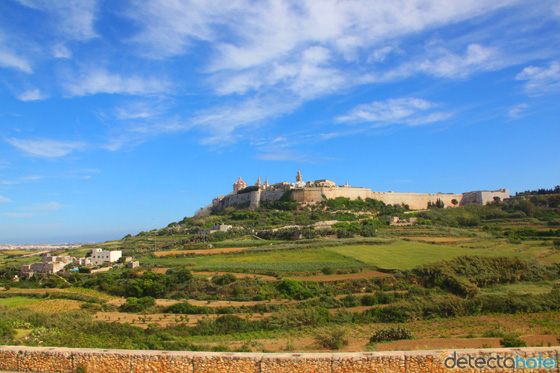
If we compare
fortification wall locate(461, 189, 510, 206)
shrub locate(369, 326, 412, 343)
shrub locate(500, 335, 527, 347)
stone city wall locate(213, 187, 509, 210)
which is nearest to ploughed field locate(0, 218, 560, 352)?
shrub locate(369, 326, 412, 343)

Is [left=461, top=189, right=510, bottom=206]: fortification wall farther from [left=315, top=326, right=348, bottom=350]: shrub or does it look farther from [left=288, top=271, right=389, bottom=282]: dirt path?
[left=315, top=326, right=348, bottom=350]: shrub

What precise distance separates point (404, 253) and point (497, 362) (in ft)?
70.9

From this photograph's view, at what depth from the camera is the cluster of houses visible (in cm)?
3022

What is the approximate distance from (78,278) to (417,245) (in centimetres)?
2613

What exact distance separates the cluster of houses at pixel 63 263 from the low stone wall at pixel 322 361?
78.5 feet

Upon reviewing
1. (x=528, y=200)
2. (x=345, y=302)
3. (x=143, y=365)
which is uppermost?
(x=528, y=200)

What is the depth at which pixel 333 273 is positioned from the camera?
77.3ft

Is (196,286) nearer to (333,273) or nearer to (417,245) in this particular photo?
(333,273)

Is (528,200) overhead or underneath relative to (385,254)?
overhead

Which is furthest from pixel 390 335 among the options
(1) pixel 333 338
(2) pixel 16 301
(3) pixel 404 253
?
(2) pixel 16 301

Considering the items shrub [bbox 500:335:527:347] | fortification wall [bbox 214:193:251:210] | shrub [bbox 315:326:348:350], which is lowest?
shrub [bbox 315:326:348:350]

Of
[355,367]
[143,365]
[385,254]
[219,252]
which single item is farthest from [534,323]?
[219,252]

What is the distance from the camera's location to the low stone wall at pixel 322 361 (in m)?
7.02

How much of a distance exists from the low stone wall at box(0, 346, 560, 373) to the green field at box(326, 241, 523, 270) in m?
16.1
